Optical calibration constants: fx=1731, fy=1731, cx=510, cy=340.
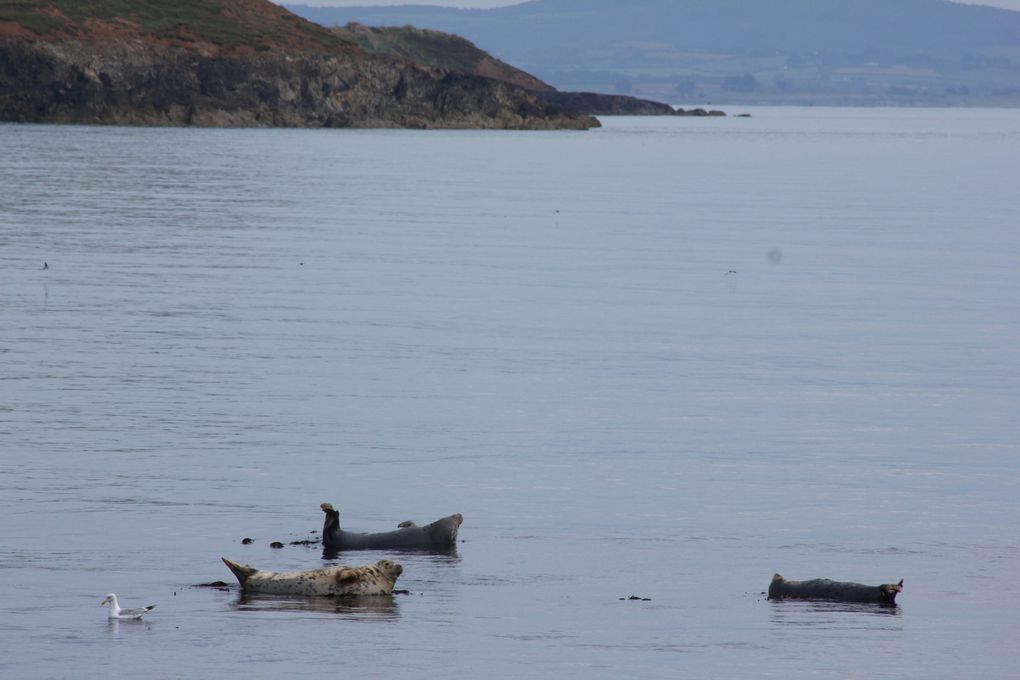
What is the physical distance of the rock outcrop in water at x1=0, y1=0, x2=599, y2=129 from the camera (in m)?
164

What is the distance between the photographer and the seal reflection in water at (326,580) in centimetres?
1477

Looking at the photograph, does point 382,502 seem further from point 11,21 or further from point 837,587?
point 11,21

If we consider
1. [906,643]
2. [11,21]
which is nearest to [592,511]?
[906,643]

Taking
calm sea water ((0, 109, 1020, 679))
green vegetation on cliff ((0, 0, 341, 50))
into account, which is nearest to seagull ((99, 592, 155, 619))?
calm sea water ((0, 109, 1020, 679))

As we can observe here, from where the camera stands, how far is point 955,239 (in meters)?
56.5

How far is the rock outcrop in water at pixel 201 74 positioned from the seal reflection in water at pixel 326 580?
15488cm

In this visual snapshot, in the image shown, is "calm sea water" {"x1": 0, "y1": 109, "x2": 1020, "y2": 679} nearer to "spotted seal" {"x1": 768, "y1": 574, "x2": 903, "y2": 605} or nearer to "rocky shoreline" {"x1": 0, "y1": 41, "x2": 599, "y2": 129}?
"spotted seal" {"x1": 768, "y1": 574, "x2": 903, "y2": 605}

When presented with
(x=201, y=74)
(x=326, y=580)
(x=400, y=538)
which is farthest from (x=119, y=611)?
(x=201, y=74)

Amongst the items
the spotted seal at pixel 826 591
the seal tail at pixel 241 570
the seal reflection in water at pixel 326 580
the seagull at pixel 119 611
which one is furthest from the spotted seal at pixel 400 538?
the spotted seal at pixel 826 591

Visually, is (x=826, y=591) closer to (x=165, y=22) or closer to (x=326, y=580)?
(x=326, y=580)

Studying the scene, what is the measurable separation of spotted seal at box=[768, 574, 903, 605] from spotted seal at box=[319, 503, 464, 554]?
3.17 metres

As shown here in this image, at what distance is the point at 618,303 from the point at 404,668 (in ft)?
79.9

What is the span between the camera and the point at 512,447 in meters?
21.5

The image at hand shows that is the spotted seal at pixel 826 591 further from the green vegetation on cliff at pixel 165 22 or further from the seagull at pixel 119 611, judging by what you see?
the green vegetation on cliff at pixel 165 22
